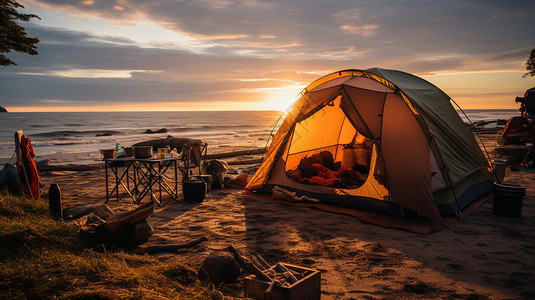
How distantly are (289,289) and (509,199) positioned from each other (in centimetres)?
477

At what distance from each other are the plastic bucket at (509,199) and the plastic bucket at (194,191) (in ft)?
17.4

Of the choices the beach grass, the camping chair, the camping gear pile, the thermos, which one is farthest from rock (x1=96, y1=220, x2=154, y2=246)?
the camping gear pile

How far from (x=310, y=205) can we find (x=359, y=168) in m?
1.77

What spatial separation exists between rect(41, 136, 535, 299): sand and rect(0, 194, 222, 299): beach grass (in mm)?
526

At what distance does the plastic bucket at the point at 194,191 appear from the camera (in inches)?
261

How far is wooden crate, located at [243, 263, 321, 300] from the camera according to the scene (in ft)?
8.20

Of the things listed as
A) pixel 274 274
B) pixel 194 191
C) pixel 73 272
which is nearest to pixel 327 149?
pixel 194 191

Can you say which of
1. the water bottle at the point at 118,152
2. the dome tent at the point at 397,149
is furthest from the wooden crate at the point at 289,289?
the water bottle at the point at 118,152

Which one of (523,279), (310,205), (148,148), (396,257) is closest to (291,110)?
(310,205)

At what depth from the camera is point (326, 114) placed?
315 inches

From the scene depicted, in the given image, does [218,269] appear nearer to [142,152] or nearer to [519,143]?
[142,152]

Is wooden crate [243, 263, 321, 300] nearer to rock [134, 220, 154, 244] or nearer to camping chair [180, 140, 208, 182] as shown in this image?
rock [134, 220, 154, 244]

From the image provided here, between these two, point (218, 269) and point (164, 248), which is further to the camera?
point (164, 248)

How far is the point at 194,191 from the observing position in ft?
21.8
